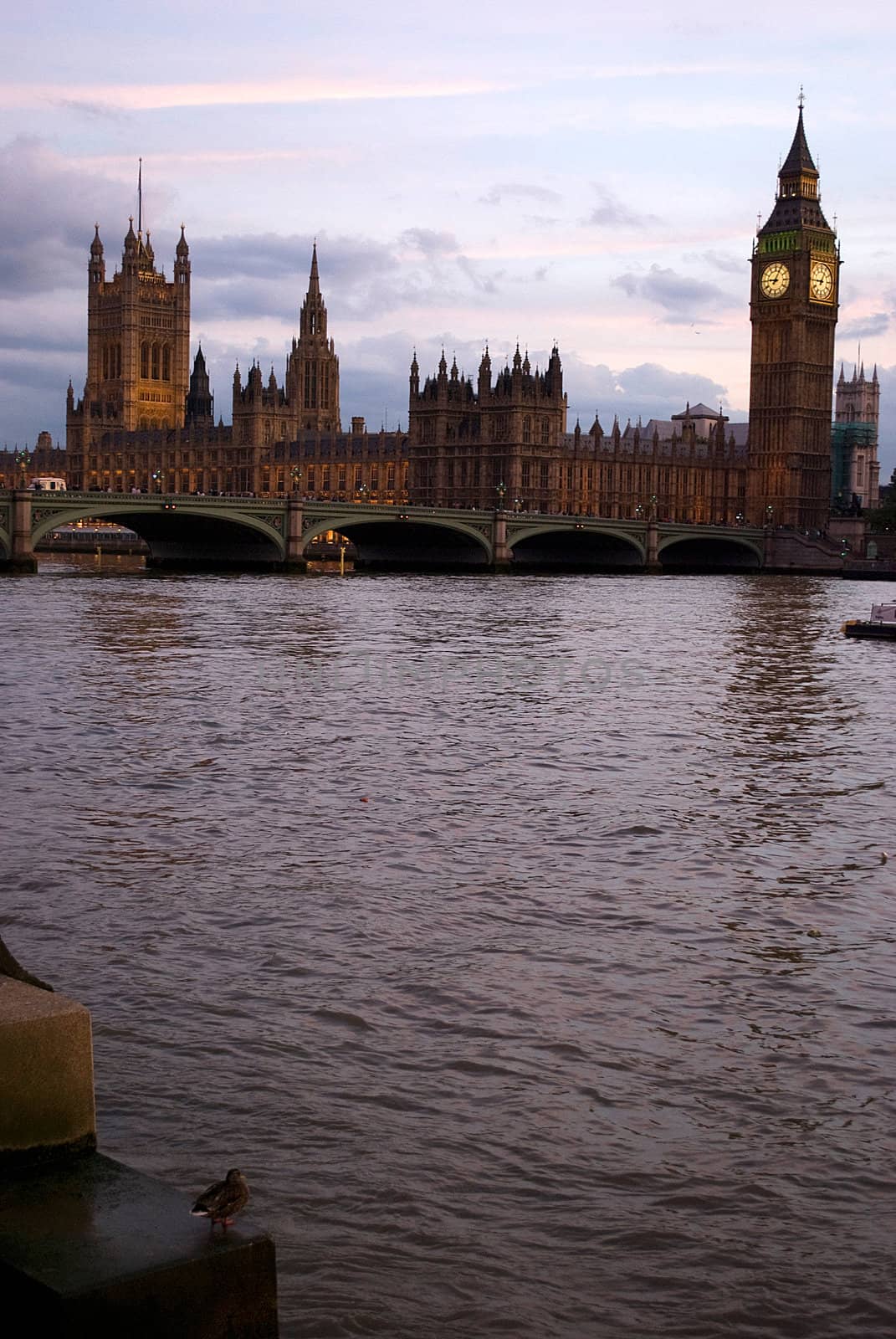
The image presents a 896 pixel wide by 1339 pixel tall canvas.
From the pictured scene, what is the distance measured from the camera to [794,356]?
139 m

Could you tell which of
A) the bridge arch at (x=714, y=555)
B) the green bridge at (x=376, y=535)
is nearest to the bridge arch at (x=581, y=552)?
the green bridge at (x=376, y=535)

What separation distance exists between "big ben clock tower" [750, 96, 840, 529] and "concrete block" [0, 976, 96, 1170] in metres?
135

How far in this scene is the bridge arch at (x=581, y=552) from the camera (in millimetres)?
101500

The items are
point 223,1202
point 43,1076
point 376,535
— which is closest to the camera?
point 223,1202

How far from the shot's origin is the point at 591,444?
137 m

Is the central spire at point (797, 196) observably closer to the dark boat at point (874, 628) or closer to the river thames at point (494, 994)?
the dark boat at point (874, 628)

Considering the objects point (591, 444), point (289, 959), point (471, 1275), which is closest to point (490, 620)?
point (289, 959)

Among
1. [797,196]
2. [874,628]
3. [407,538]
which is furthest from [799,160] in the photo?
[874,628]

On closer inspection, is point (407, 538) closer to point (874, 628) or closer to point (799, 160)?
point (874, 628)

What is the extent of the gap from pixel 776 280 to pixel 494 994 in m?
139

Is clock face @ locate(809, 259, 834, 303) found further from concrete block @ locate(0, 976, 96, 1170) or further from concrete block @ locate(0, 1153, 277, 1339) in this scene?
concrete block @ locate(0, 1153, 277, 1339)

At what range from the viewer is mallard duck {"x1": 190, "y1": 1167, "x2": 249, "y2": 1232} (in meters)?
5.25

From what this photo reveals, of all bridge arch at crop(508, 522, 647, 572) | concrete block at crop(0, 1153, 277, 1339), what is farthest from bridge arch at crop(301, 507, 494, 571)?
concrete block at crop(0, 1153, 277, 1339)

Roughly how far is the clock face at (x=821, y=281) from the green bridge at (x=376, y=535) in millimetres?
34326
